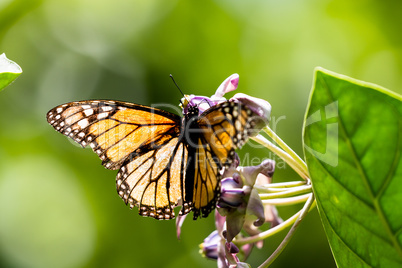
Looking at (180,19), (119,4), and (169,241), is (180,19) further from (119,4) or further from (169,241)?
(169,241)

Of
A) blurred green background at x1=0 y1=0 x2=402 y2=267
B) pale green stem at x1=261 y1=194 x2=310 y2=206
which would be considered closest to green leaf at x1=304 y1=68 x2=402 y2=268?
pale green stem at x1=261 y1=194 x2=310 y2=206

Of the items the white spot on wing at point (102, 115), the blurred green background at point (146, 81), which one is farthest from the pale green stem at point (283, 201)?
the blurred green background at point (146, 81)

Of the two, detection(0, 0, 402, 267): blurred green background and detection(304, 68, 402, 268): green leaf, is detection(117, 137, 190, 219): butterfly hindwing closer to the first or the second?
detection(304, 68, 402, 268): green leaf

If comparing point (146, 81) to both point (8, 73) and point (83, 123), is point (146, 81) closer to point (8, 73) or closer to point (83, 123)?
point (83, 123)

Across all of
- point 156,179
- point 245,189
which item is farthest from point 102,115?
point 245,189

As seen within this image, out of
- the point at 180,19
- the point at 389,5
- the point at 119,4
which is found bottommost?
the point at 389,5

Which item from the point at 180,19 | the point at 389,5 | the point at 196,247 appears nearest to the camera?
the point at 389,5

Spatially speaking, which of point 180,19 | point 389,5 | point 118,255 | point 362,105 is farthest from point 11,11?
point 362,105
